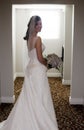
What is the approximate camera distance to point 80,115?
4.51 metres

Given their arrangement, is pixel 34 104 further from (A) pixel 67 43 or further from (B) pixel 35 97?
(A) pixel 67 43

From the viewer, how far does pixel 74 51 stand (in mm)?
5020

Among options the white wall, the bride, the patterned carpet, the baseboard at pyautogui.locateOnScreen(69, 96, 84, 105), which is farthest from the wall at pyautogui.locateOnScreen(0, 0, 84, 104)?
the white wall

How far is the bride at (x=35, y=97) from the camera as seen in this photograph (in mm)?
3352

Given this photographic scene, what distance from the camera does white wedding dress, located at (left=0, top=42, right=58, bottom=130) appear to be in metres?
3.36

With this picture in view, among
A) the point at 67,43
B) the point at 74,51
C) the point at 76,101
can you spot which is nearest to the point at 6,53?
the point at 74,51

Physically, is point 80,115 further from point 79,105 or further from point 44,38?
point 44,38

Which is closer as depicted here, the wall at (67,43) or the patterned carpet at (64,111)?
the patterned carpet at (64,111)

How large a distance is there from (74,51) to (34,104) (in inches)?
78.2

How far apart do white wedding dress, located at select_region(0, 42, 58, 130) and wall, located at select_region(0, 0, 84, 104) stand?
1.71 m

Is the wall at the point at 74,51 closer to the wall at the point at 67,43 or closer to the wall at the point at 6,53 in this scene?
the wall at the point at 6,53

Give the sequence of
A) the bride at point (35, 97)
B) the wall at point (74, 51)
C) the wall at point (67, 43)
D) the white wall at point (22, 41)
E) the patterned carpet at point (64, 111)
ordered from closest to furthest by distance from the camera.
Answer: the bride at point (35, 97) → the patterned carpet at point (64, 111) → the wall at point (74, 51) → the wall at point (67, 43) → the white wall at point (22, 41)

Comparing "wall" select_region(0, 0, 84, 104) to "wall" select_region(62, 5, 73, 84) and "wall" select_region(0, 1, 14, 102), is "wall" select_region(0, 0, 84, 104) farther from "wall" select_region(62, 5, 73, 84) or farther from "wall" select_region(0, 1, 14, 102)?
"wall" select_region(62, 5, 73, 84)

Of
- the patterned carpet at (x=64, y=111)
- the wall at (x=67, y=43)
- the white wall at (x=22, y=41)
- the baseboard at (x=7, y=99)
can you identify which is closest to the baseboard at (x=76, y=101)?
the patterned carpet at (x=64, y=111)
